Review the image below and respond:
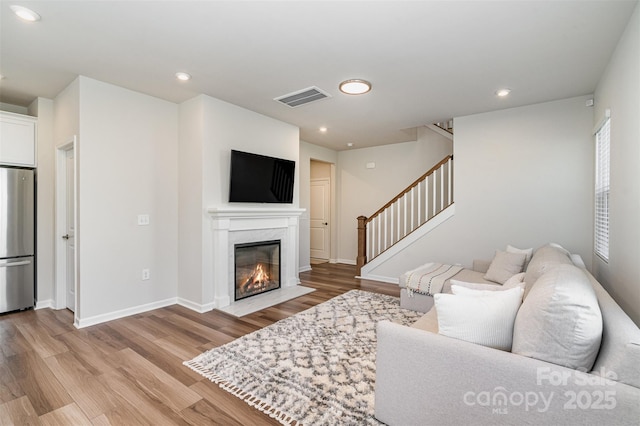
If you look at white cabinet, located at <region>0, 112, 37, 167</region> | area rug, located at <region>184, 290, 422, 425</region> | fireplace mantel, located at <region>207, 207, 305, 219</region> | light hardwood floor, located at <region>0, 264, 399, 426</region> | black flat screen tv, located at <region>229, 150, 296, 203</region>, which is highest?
white cabinet, located at <region>0, 112, 37, 167</region>

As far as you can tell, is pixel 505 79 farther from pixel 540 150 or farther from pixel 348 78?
pixel 348 78

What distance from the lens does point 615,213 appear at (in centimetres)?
248

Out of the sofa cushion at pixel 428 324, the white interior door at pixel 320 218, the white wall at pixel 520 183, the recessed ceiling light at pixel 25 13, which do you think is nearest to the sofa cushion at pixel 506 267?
the white wall at pixel 520 183

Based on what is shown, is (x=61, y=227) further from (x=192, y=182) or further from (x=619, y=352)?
(x=619, y=352)

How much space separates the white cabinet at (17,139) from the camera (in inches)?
136

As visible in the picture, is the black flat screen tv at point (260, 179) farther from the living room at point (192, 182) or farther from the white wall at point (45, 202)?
the white wall at point (45, 202)

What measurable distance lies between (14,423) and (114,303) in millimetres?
1723

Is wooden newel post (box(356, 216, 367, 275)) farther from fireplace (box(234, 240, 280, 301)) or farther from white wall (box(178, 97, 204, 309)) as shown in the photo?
white wall (box(178, 97, 204, 309))

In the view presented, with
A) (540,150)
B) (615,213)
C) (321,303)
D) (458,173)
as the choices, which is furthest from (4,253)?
(540,150)

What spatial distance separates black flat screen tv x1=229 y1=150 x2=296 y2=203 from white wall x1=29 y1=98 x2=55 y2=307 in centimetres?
225

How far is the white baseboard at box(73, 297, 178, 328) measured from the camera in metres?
3.13

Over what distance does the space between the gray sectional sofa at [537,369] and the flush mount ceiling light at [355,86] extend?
2411mm

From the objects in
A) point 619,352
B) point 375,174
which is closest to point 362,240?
point 375,174

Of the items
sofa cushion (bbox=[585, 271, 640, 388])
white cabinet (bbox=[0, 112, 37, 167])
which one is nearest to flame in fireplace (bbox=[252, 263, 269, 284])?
white cabinet (bbox=[0, 112, 37, 167])
